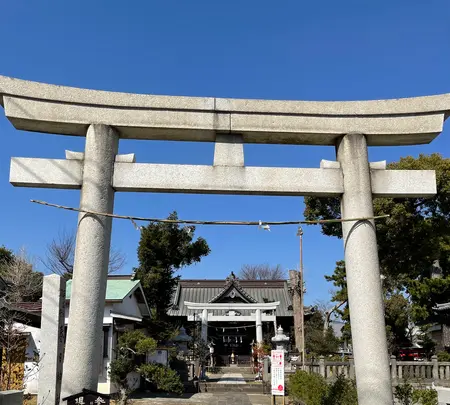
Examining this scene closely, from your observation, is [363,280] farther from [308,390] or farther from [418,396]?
[308,390]

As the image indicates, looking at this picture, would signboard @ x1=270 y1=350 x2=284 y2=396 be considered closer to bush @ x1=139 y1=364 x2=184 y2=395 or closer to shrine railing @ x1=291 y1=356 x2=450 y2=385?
shrine railing @ x1=291 y1=356 x2=450 y2=385

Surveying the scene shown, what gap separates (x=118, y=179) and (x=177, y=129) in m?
1.10

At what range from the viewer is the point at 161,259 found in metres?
22.3

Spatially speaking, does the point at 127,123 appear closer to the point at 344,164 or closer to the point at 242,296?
the point at 344,164

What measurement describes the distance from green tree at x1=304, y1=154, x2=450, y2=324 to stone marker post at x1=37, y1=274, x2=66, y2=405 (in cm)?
1593

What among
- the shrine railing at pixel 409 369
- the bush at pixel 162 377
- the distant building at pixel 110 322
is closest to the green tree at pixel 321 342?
the shrine railing at pixel 409 369

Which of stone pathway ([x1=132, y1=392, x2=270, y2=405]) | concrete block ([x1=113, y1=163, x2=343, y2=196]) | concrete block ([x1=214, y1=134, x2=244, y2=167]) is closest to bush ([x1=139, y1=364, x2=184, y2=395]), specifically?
stone pathway ([x1=132, y1=392, x2=270, y2=405])

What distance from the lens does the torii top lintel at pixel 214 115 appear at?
653 cm

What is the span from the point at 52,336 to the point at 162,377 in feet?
32.5

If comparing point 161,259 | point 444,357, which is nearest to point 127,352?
point 161,259

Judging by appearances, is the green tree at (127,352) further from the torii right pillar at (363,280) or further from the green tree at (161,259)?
the torii right pillar at (363,280)

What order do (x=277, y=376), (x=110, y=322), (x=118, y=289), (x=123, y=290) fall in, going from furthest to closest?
(x=118, y=289), (x=123, y=290), (x=110, y=322), (x=277, y=376)

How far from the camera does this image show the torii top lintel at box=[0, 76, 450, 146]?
653cm

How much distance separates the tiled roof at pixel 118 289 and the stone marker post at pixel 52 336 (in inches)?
376
